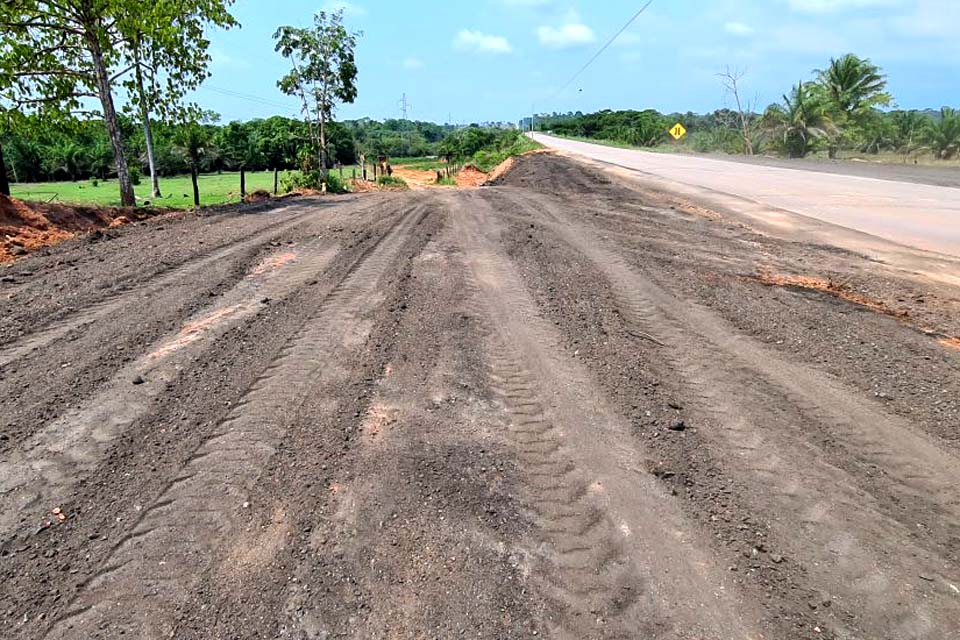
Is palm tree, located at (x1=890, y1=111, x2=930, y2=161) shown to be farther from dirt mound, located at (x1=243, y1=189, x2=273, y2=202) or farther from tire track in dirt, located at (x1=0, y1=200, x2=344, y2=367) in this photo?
tire track in dirt, located at (x1=0, y1=200, x2=344, y2=367)

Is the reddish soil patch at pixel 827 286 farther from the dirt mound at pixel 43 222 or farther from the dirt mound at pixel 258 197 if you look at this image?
the dirt mound at pixel 258 197

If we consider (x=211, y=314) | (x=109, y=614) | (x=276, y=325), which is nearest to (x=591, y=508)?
(x=109, y=614)

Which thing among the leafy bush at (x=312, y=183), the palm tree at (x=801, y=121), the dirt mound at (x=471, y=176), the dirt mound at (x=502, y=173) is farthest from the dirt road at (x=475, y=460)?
the palm tree at (x=801, y=121)

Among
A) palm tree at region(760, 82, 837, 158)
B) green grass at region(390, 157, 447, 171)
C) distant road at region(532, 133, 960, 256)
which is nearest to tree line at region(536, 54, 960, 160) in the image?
palm tree at region(760, 82, 837, 158)

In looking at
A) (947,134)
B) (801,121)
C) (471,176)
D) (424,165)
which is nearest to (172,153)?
(424,165)

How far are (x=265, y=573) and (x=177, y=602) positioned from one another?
1.06 feet

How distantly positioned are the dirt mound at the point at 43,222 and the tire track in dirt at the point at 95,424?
5.24m

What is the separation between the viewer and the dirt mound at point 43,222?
8.93m

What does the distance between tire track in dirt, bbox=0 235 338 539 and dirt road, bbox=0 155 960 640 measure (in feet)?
0.06

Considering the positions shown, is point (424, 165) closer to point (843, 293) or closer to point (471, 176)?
point (471, 176)

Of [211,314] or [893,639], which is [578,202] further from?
[893,639]

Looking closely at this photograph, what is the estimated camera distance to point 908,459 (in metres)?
3.16

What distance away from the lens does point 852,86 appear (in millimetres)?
42750

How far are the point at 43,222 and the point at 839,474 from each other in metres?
12.5
